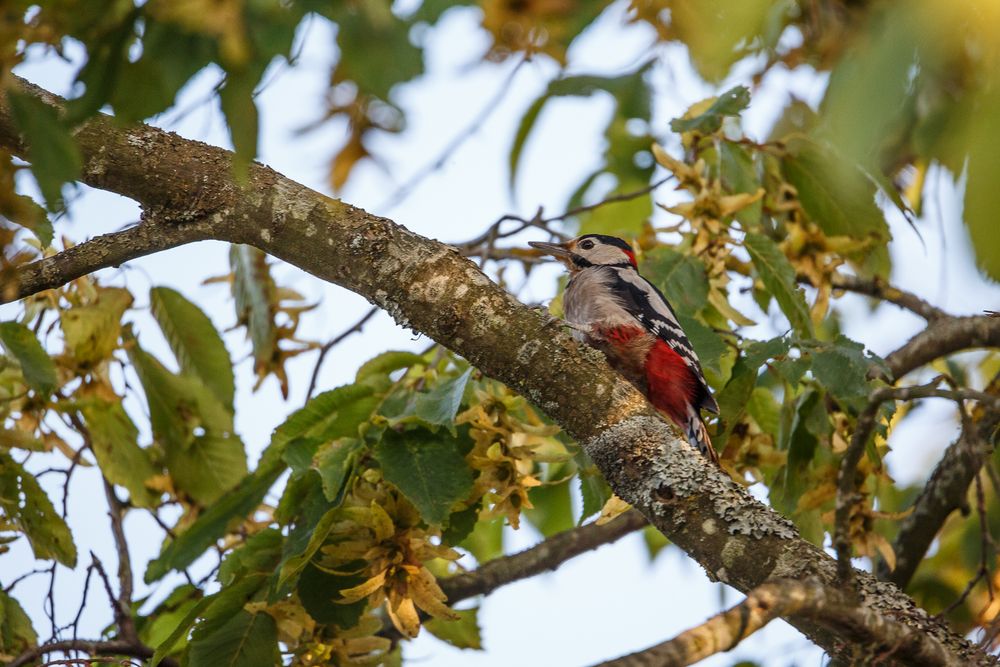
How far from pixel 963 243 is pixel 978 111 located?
15 centimetres

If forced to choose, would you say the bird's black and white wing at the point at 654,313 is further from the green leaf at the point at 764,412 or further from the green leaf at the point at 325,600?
the green leaf at the point at 325,600

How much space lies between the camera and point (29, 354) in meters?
3.57

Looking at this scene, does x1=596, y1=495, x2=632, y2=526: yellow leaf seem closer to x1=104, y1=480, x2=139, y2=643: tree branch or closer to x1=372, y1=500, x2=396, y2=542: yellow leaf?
x1=372, y1=500, x2=396, y2=542: yellow leaf

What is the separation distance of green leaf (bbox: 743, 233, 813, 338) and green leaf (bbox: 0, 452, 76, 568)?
Answer: 110 inches

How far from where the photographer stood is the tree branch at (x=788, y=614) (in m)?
1.69

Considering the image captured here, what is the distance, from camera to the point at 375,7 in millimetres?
1231

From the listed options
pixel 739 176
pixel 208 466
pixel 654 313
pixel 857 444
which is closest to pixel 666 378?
pixel 654 313

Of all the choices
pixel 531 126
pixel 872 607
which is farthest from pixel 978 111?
pixel 531 126

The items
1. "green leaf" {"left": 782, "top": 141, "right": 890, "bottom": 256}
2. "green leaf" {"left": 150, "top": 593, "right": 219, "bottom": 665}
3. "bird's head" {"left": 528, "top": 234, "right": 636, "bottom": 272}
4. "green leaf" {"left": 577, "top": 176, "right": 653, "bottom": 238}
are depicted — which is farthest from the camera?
"green leaf" {"left": 577, "top": 176, "right": 653, "bottom": 238}

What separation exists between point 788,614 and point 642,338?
276 cm

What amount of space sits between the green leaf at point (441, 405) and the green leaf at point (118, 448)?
144 centimetres

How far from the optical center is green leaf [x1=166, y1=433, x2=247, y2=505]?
4.39 metres

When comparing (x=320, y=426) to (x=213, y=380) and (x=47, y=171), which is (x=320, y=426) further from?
(x=47, y=171)

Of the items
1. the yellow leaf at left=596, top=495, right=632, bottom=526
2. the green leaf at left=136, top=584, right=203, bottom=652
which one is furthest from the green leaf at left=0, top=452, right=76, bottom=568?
the yellow leaf at left=596, top=495, right=632, bottom=526
